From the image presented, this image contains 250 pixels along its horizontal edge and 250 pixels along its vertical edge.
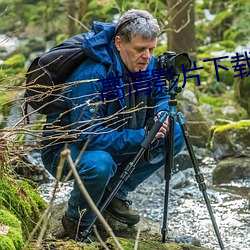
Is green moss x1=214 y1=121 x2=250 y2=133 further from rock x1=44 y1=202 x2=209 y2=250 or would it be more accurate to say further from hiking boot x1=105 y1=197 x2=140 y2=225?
hiking boot x1=105 y1=197 x2=140 y2=225

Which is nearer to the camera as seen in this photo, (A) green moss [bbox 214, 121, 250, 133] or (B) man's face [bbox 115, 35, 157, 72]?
(B) man's face [bbox 115, 35, 157, 72]

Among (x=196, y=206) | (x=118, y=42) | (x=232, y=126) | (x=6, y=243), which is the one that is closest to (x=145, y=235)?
(x=118, y=42)

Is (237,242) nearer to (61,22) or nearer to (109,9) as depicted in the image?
(109,9)

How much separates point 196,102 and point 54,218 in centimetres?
498

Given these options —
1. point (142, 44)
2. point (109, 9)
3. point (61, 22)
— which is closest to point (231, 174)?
point (142, 44)

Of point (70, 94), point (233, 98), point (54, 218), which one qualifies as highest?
point (70, 94)

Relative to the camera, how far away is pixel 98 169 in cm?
323

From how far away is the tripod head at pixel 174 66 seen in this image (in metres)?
3.28

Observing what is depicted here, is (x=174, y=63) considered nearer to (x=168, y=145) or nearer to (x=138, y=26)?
(x=138, y=26)

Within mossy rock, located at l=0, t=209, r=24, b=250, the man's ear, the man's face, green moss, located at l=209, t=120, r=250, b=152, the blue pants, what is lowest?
green moss, located at l=209, t=120, r=250, b=152

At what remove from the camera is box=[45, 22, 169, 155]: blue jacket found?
3291 mm

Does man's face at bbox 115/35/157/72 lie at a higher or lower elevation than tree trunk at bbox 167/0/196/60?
higher

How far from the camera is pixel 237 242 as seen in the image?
4473 mm

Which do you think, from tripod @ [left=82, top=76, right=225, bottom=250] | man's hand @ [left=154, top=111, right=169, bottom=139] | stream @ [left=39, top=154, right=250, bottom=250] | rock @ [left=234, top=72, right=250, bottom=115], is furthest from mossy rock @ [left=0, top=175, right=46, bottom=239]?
rock @ [left=234, top=72, right=250, bottom=115]
